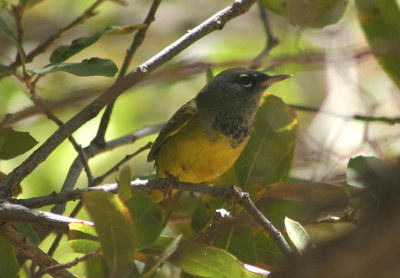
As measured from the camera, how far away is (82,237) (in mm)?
1854

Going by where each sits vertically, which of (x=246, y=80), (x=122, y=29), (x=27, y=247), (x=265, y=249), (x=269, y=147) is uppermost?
(x=122, y=29)

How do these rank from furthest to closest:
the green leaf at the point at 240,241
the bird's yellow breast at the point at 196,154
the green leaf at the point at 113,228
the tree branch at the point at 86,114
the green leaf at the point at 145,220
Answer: the bird's yellow breast at the point at 196,154 < the green leaf at the point at 240,241 < the tree branch at the point at 86,114 < the green leaf at the point at 145,220 < the green leaf at the point at 113,228

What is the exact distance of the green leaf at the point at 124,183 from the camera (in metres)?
1.71

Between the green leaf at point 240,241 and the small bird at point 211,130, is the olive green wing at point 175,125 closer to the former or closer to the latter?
the small bird at point 211,130

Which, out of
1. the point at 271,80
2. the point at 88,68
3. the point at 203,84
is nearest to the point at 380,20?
the point at 271,80

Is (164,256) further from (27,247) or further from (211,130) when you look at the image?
(211,130)

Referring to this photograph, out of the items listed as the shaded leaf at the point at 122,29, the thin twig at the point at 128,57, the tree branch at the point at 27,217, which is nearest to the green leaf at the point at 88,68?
the shaded leaf at the point at 122,29

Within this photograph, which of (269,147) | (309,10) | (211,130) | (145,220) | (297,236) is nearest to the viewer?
(145,220)

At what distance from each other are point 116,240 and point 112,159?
8.90 ft

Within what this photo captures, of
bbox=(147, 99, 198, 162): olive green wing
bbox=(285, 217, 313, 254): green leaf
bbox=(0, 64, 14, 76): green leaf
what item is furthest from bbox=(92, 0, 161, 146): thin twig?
bbox=(285, 217, 313, 254): green leaf

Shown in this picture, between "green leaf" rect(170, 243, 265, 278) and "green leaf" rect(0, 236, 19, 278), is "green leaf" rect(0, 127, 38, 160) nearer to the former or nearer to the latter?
"green leaf" rect(0, 236, 19, 278)

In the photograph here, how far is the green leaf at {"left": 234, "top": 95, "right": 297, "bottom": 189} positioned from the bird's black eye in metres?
0.54

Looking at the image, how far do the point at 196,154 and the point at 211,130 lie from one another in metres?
0.18

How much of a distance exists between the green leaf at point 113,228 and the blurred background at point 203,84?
829mm
